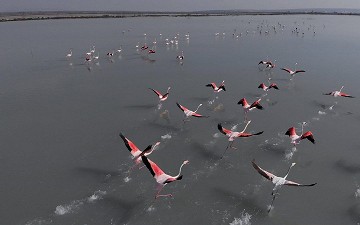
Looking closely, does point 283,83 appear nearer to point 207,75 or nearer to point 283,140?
point 207,75

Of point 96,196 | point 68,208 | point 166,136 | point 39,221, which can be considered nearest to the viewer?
point 39,221

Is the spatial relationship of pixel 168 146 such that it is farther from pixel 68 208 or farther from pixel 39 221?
pixel 39 221

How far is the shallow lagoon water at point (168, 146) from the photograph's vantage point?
11844mm

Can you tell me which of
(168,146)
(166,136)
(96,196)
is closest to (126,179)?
(96,196)

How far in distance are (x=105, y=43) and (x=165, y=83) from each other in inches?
1029

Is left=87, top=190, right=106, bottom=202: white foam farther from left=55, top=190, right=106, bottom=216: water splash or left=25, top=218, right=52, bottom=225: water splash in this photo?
left=25, top=218, right=52, bottom=225: water splash

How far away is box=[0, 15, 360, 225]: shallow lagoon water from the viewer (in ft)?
38.9

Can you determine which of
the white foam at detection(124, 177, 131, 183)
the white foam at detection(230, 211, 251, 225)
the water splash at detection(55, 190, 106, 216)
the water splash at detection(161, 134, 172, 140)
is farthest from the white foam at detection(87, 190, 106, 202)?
the water splash at detection(161, 134, 172, 140)

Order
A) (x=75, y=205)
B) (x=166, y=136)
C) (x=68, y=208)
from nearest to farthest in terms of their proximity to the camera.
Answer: (x=68, y=208)
(x=75, y=205)
(x=166, y=136)

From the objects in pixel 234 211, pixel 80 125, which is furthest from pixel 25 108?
pixel 234 211

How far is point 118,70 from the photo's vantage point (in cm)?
3275

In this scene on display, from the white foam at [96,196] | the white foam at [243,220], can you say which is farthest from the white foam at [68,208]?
the white foam at [243,220]

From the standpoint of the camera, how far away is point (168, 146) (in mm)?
16438

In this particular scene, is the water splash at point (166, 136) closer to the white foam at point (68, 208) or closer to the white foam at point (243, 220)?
the white foam at point (68, 208)
